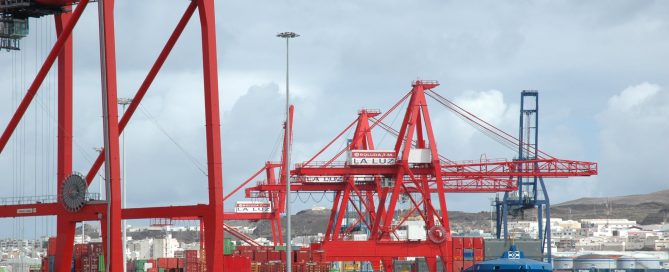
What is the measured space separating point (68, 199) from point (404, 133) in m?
36.4

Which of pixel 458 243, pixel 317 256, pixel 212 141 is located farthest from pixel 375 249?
pixel 212 141

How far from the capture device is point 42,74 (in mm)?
48906

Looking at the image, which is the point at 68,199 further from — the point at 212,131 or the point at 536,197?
the point at 536,197

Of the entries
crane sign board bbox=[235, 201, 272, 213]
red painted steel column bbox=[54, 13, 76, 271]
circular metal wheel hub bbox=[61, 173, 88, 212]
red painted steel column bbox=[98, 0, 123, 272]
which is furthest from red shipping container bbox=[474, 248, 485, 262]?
crane sign board bbox=[235, 201, 272, 213]

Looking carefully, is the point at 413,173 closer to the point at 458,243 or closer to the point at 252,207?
the point at 458,243

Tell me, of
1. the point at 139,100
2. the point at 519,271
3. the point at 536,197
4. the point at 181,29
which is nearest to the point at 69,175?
the point at 139,100

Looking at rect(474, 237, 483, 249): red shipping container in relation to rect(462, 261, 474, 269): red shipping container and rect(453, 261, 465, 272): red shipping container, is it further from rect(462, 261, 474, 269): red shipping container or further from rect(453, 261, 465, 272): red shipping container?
rect(453, 261, 465, 272): red shipping container

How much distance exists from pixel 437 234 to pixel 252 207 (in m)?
50.1

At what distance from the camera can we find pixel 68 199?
46.9m

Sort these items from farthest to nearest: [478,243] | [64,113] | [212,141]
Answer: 1. [478,243]
2. [64,113]
3. [212,141]

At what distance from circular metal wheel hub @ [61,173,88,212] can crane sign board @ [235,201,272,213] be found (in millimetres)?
74099

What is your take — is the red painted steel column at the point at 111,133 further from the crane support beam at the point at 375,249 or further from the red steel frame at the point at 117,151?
the crane support beam at the point at 375,249

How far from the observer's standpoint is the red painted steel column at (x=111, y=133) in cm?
4253

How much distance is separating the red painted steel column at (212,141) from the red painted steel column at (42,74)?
18.9 ft
